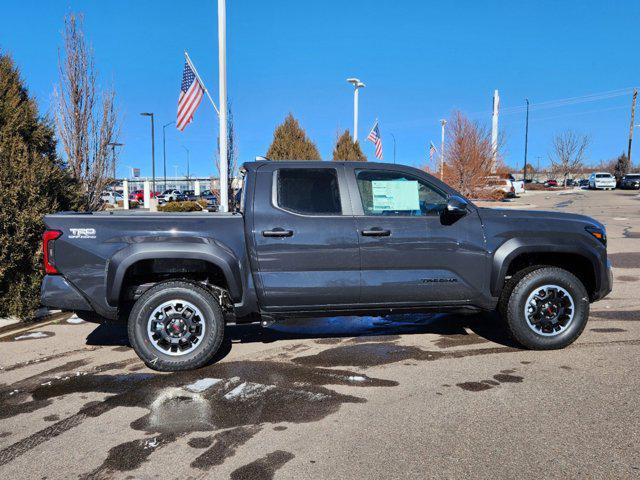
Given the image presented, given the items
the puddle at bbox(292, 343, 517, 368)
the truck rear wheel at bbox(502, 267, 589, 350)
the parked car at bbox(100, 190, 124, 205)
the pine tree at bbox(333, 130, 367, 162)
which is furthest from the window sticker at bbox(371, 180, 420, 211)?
the pine tree at bbox(333, 130, 367, 162)

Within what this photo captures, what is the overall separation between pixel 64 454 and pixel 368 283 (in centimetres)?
273

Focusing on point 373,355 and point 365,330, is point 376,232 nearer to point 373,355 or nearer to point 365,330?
point 373,355

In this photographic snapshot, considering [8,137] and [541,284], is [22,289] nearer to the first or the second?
[8,137]

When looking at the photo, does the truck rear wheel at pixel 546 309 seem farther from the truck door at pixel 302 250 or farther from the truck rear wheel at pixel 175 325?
the truck rear wheel at pixel 175 325

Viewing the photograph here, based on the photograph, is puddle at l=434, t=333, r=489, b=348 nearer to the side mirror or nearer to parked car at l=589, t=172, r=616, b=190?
the side mirror

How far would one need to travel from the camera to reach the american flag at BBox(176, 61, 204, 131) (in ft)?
43.4

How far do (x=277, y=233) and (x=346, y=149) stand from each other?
19106mm

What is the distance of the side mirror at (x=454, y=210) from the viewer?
4629 millimetres

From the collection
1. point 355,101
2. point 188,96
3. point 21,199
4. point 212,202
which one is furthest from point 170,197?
point 21,199

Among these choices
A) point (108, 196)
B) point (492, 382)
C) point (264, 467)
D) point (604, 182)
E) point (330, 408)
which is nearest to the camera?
point (264, 467)

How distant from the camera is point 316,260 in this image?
4660 mm

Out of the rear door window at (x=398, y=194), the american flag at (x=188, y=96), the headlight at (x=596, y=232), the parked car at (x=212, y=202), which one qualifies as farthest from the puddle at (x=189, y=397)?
the american flag at (x=188, y=96)

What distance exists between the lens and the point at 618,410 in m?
3.65

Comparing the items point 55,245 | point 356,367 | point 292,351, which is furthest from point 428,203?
point 55,245
